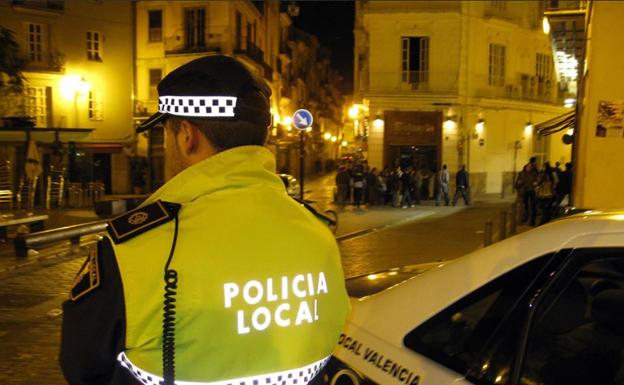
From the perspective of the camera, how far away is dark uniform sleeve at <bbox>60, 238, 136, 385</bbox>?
1334 mm

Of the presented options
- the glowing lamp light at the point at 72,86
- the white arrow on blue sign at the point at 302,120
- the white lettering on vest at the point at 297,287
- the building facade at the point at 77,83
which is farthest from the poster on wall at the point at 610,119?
the glowing lamp light at the point at 72,86

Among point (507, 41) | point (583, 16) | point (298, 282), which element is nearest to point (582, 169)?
point (583, 16)

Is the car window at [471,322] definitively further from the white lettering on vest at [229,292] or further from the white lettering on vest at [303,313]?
the white lettering on vest at [229,292]

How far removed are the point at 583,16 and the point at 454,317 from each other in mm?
11327

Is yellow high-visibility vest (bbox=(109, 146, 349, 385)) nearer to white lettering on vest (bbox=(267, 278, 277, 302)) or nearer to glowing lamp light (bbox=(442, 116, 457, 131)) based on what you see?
white lettering on vest (bbox=(267, 278, 277, 302))

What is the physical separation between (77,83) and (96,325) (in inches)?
1182

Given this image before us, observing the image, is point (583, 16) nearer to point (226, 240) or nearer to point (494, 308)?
point (494, 308)

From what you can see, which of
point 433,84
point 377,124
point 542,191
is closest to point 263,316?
point 542,191

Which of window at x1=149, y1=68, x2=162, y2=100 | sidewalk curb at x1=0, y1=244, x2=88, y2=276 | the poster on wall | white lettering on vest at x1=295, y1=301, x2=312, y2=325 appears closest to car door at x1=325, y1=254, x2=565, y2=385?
white lettering on vest at x1=295, y1=301, x2=312, y2=325

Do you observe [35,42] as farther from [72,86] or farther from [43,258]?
[43,258]

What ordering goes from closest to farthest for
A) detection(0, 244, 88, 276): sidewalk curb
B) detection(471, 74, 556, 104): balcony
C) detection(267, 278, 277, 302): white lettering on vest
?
detection(267, 278, 277, 302): white lettering on vest, detection(0, 244, 88, 276): sidewalk curb, detection(471, 74, 556, 104): balcony

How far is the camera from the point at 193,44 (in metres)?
31.8

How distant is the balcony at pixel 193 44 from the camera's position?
31.6 m

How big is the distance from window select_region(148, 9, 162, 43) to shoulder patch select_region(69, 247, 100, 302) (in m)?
32.6
